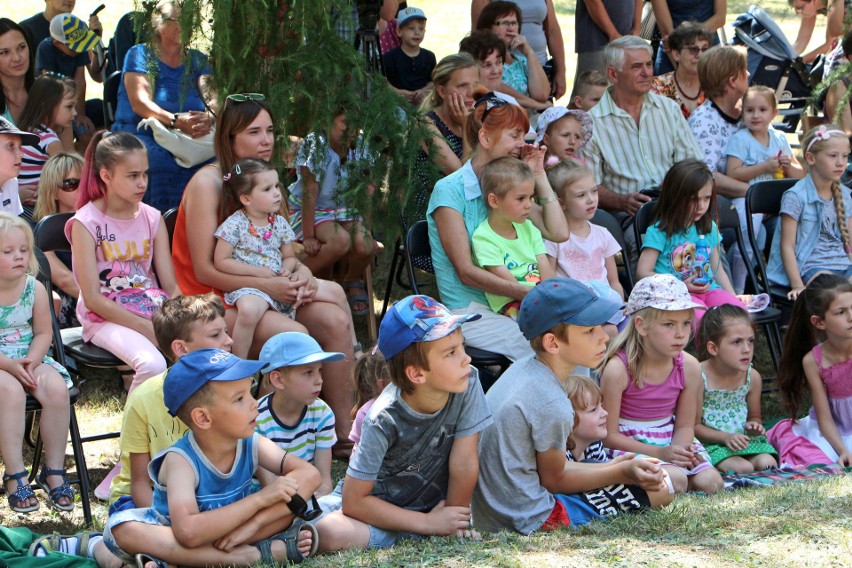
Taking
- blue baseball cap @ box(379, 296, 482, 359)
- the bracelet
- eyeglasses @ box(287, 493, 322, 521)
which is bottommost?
eyeglasses @ box(287, 493, 322, 521)

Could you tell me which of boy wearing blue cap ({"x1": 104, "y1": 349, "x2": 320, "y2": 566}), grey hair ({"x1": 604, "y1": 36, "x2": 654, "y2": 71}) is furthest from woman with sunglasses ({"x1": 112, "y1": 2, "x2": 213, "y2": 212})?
boy wearing blue cap ({"x1": 104, "y1": 349, "x2": 320, "y2": 566})

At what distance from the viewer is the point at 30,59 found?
23.2 ft

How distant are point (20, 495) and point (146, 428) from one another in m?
0.64

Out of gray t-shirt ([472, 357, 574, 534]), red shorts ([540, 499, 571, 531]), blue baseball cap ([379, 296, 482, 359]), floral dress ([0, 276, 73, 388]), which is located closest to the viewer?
blue baseball cap ([379, 296, 482, 359])

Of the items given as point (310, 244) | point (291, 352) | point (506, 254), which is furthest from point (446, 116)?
point (291, 352)

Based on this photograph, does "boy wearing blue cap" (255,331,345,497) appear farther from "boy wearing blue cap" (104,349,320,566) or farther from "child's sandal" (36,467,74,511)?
"child's sandal" (36,467,74,511)

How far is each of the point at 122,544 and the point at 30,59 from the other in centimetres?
450

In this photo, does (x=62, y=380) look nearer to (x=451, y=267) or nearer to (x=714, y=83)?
(x=451, y=267)

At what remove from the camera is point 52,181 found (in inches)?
222

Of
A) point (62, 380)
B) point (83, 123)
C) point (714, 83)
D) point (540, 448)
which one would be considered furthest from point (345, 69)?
point (83, 123)

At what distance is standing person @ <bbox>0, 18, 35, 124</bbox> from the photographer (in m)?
6.88

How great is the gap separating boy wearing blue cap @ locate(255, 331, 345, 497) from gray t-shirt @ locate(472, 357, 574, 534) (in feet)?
2.09

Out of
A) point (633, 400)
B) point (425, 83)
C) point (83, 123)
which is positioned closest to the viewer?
point (633, 400)

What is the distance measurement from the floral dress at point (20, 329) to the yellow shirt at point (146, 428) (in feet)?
1.87
